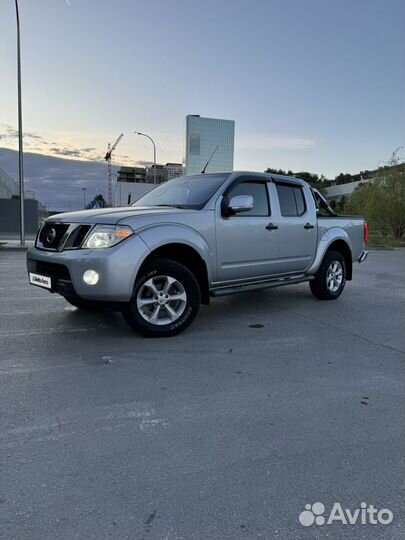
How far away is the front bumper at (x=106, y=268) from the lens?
4.30m

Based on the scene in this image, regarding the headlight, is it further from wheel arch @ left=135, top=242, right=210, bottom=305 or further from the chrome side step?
the chrome side step

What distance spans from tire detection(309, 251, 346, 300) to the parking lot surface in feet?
5.68

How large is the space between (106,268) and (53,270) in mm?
744

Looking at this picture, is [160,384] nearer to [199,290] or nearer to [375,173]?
[199,290]

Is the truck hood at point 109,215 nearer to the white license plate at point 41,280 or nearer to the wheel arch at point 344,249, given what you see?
the white license plate at point 41,280

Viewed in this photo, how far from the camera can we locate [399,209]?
2923 cm

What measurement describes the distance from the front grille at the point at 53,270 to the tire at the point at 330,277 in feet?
13.2

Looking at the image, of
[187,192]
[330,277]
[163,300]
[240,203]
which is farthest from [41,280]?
[330,277]

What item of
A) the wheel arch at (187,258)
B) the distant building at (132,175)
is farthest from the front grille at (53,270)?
the distant building at (132,175)

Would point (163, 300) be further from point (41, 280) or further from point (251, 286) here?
point (251, 286)

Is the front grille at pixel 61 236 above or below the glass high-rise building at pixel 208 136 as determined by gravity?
below

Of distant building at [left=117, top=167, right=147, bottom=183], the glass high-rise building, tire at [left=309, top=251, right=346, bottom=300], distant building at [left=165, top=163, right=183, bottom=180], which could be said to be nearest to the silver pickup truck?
tire at [left=309, top=251, right=346, bottom=300]

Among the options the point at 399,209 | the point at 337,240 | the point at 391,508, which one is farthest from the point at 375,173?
the point at 391,508

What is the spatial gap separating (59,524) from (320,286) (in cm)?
574
